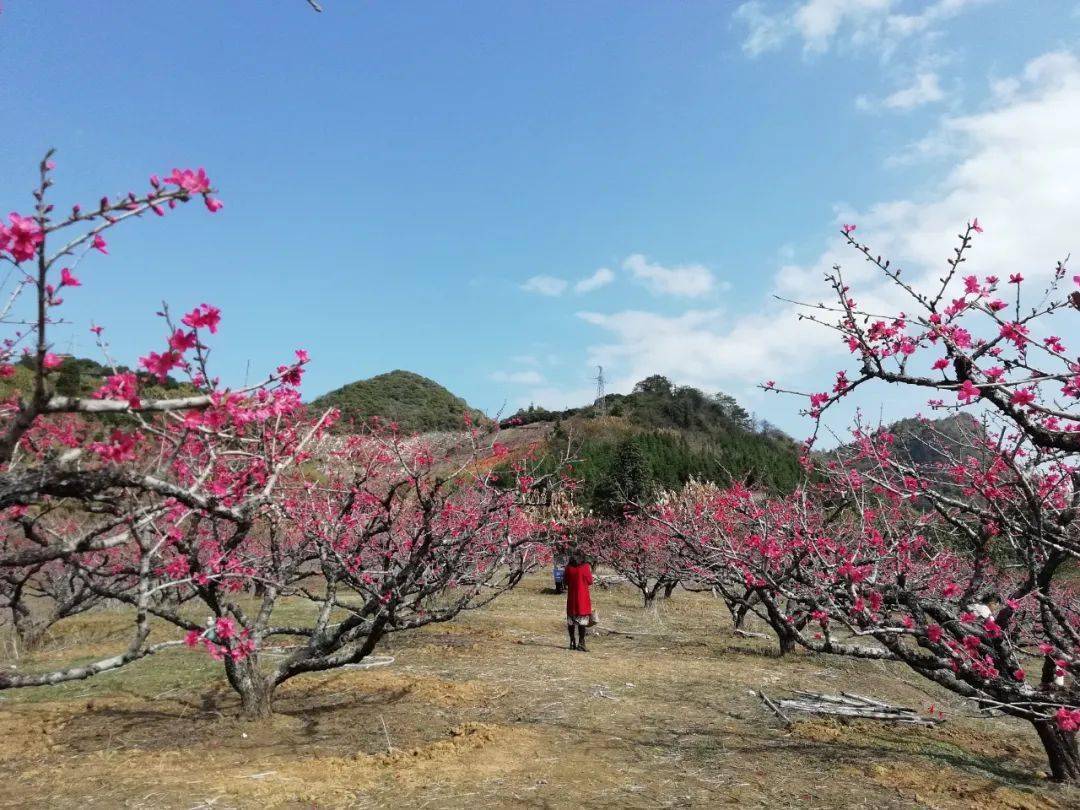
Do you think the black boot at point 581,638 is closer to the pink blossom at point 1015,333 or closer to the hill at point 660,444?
the hill at point 660,444

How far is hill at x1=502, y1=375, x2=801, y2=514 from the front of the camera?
33.8 metres

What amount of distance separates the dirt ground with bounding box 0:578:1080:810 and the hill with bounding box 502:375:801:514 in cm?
403

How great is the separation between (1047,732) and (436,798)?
16.3ft

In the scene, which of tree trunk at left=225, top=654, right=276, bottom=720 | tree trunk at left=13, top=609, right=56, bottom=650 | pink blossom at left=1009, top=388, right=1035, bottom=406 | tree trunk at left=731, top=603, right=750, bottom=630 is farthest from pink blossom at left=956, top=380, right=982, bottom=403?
tree trunk at left=13, top=609, right=56, bottom=650

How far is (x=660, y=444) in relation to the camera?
46281 millimetres

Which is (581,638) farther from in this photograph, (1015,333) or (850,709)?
(1015,333)

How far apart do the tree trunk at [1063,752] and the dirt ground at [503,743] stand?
175mm

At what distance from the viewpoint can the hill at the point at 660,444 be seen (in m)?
33.8

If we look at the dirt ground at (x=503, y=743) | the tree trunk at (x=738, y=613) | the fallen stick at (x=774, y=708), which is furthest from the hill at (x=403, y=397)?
the fallen stick at (x=774, y=708)

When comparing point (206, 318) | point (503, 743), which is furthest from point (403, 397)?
point (206, 318)

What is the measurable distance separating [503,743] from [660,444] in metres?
41.2

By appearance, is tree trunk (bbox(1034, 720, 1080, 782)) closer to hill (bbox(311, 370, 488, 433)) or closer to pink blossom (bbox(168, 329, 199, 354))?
pink blossom (bbox(168, 329, 199, 354))

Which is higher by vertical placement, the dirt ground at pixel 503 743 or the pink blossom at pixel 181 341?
the pink blossom at pixel 181 341

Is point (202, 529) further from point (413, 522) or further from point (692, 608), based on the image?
point (692, 608)
